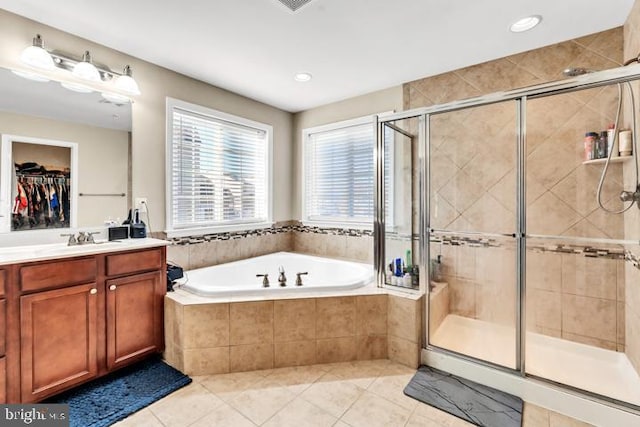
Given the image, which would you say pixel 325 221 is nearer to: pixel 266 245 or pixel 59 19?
pixel 266 245

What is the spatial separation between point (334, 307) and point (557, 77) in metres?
A: 2.42

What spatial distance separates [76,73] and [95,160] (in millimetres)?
608

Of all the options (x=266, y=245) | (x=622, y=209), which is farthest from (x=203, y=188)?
(x=622, y=209)

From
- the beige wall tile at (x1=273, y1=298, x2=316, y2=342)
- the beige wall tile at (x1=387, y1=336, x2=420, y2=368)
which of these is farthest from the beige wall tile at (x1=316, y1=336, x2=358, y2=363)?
the beige wall tile at (x1=387, y1=336, x2=420, y2=368)

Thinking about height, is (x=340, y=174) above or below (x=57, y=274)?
Result: above

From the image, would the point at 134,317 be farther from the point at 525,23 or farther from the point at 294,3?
the point at 525,23

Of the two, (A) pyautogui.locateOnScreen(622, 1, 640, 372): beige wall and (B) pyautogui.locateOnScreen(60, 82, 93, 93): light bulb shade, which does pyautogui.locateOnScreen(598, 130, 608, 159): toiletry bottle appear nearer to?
(A) pyautogui.locateOnScreen(622, 1, 640, 372): beige wall

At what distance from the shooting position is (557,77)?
2.24 meters

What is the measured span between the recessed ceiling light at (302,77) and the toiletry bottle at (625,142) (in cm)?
235

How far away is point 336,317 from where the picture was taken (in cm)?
222

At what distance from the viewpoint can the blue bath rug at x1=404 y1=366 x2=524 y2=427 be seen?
1665 millimetres

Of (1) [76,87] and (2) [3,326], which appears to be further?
(1) [76,87]

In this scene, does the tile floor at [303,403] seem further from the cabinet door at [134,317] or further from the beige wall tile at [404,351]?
the cabinet door at [134,317]

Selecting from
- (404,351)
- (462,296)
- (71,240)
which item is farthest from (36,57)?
(462,296)
